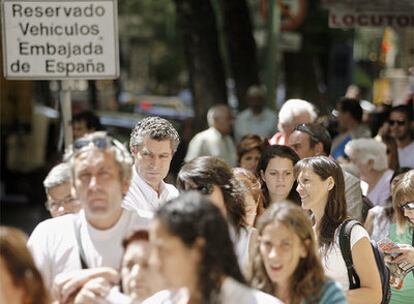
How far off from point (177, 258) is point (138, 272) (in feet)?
1.28

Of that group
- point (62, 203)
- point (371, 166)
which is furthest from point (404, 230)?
point (62, 203)

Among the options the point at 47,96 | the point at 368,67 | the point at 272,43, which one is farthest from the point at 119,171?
the point at 368,67

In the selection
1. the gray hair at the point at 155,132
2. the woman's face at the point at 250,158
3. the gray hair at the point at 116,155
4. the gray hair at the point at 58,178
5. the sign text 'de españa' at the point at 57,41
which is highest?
the sign text 'de españa' at the point at 57,41

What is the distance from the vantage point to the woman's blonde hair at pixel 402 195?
23.4 ft

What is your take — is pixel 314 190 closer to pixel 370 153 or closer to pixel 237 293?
pixel 237 293

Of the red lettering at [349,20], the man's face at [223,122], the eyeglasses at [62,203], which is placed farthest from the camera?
the red lettering at [349,20]

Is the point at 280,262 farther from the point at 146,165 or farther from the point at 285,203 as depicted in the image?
the point at 146,165

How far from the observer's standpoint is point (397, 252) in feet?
21.8

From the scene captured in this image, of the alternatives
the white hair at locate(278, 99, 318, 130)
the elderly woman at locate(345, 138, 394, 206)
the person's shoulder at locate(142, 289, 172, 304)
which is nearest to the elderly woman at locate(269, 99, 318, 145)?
the white hair at locate(278, 99, 318, 130)

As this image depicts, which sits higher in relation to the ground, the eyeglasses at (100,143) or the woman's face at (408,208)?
the eyeglasses at (100,143)

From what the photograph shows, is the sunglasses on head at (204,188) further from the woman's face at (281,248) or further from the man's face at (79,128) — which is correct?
the man's face at (79,128)

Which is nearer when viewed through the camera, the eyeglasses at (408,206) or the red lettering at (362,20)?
the eyeglasses at (408,206)

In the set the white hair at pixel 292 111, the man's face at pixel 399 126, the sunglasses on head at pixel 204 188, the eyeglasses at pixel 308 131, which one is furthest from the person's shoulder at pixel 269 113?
the sunglasses on head at pixel 204 188

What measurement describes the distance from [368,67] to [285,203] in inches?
1109
